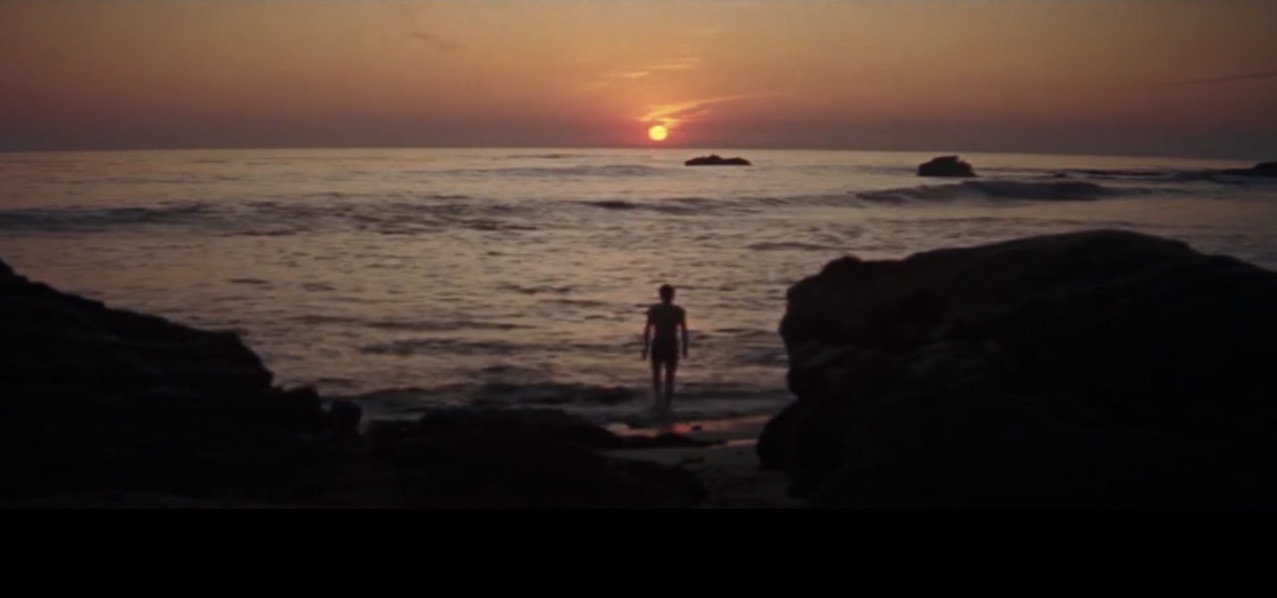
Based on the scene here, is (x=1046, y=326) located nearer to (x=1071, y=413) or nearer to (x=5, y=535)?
(x=1071, y=413)

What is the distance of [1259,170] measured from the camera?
63031mm

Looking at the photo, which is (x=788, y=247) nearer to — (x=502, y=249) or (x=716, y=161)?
(x=502, y=249)

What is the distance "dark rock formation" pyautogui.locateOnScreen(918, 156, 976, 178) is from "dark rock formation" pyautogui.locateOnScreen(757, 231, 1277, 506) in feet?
195

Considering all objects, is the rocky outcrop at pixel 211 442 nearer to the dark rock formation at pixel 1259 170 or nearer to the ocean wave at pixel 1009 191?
the ocean wave at pixel 1009 191

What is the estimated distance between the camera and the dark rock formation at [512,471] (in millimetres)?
6527

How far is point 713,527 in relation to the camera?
3.97 meters

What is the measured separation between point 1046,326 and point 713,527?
12.4ft

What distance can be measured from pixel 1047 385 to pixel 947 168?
62452 millimetres

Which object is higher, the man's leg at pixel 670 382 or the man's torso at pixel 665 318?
the man's torso at pixel 665 318

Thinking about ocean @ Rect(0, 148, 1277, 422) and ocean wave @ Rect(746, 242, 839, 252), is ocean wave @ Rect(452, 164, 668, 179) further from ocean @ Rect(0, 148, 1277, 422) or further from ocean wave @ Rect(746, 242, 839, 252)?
ocean wave @ Rect(746, 242, 839, 252)

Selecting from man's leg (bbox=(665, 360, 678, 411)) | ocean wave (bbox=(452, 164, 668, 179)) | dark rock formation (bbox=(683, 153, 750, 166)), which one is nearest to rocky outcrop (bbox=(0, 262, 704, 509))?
man's leg (bbox=(665, 360, 678, 411))

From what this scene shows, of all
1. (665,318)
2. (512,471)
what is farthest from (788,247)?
(512,471)

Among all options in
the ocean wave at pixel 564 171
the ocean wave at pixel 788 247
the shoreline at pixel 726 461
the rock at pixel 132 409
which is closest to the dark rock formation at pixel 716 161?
the ocean wave at pixel 564 171

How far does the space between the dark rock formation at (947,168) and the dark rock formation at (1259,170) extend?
1507cm
